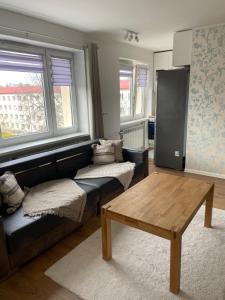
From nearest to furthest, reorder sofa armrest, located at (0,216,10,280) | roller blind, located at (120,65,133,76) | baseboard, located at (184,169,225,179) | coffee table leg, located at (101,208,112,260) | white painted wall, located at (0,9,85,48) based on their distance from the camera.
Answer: sofa armrest, located at (0,216,10,280) < coffee table leg, located at (101,208,112,260) < white painted wall, located at (0,9,85,48) < baseboard, located at (184,169,225,179) < roller blind, located at (120,65,133,76)

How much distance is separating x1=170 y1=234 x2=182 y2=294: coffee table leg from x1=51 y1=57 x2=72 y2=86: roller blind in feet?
9.38

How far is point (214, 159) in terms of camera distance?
3.86 meters

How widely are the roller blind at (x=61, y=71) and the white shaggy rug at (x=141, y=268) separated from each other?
240cm

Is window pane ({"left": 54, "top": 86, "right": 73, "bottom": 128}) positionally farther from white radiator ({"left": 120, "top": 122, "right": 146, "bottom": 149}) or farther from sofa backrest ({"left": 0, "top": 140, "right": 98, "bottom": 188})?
white radiator ({"left": 120, "top": 122, "right": 146, "bottom": 149})

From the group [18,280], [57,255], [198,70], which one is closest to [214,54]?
[198,70]

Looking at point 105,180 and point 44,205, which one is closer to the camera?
point 44,205

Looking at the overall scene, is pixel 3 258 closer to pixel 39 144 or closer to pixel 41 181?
pixel 41 181

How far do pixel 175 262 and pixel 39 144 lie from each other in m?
2.27

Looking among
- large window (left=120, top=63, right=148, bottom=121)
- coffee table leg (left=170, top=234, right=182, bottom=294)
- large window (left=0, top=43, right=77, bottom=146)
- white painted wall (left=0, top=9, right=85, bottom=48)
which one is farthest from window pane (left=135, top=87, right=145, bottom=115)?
coffee table leg (left=170, top=234, right=182, bottom=294)

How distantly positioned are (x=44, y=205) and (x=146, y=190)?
1012mm

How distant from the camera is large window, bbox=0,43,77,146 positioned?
9.86 feet

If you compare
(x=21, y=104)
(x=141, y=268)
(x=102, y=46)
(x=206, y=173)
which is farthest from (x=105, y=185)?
(x=102, y=46)

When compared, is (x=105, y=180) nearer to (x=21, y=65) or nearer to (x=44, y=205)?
(x=44, y=205)

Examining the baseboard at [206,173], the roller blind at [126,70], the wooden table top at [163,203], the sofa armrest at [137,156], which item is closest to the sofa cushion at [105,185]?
the wooden table top at [163,203]
